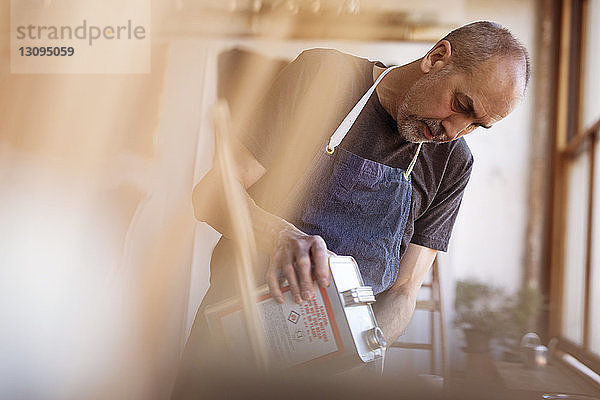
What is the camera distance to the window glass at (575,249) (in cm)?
178

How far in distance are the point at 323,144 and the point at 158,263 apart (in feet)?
1.30

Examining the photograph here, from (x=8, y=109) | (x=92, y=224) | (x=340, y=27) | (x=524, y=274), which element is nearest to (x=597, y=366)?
(x=524, y=274)

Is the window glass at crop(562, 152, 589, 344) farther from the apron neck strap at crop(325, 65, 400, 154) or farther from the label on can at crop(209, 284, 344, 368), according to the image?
the label on can at crop(209, 284, 344, 368)

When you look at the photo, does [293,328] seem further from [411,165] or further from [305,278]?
[411,165]

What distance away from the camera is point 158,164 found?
105 cm

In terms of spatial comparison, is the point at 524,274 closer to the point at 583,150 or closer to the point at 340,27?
the point at 583,150

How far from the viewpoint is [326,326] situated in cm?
51

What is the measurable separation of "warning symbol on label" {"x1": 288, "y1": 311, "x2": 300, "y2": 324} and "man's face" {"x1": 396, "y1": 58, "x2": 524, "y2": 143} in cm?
29

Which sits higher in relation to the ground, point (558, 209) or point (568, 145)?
point (568, 145)

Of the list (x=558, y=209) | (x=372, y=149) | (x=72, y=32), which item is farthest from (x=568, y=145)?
(x=72, y=32)

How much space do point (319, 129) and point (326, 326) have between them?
29cm

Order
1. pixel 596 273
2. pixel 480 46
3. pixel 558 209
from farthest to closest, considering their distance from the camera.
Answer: pixel 558 209 < pixel 596 273 < pixel 480 46

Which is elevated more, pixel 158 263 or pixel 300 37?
pixel 300 37

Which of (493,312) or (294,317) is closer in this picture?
(294,317)
